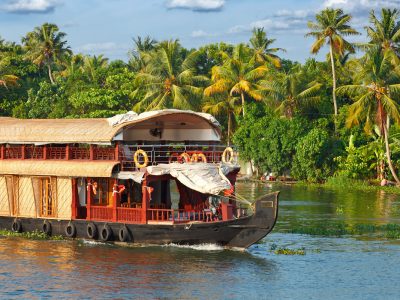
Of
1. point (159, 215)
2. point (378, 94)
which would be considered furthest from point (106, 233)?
point (378, 94)

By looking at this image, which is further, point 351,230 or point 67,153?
point 351,230

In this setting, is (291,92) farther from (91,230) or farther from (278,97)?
(91,230)

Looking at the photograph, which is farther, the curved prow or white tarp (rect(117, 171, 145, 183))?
white tarp (rect(117, 171, 145, 183))

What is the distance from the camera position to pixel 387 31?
45062 millimetres

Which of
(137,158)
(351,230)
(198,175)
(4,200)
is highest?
(137,158)

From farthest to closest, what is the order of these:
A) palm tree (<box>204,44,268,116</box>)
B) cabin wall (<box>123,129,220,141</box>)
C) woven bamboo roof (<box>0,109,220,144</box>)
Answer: palm tree (<box>204,44,268,116</box>) < cabin wall (<box>123,129,220,141</box>) < woven bamboo roof (<box>0,109,220,144</box>)

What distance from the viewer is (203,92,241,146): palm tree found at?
168 ft

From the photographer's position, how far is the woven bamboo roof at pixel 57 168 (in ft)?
78.9

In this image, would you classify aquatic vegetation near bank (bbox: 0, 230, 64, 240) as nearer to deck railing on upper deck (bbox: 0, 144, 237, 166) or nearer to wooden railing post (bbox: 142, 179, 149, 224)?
deck railing on upper deck (bbox: 0, 144, 237, 166)

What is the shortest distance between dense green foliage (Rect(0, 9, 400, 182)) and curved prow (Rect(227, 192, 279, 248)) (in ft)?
62.3

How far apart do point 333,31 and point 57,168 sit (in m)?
26.4

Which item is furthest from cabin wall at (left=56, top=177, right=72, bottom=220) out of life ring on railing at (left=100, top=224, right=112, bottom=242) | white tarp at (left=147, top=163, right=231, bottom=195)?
white tarp at (left=147, top=163, right=231, bottom=195)

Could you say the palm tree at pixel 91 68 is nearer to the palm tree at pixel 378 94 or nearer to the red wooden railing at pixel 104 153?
the palm tree at pixel 378 94

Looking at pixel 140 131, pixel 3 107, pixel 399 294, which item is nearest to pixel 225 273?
pixel 399 294
